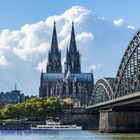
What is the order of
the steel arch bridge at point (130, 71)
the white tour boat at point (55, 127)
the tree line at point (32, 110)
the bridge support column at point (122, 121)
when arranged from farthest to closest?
the tree line at point (32, 110)
the white tour boat at point (55, 127)
the bridge support column at point (122, 121)
the steel arch bridge at point (130, 71)

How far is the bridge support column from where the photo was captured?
→ 351 feet

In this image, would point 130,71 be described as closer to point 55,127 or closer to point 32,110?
point 55,127

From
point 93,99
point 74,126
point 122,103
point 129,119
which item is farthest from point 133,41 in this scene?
point 93,99

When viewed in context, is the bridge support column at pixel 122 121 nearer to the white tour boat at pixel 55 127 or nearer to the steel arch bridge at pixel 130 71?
the steel arch bridge at pixel 130 71

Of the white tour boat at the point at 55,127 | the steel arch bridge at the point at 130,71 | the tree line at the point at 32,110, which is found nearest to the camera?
the steel arch bridge at the point at 130,71

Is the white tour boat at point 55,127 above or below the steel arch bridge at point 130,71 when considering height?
below

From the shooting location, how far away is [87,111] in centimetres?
16738

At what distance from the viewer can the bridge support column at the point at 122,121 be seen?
106875mm

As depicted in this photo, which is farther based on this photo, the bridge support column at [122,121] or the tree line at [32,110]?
the tree line at [32,110]

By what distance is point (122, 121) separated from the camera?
353ft

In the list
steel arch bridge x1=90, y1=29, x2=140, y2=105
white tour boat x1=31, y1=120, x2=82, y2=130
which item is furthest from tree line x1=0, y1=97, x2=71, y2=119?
steel arch bridge x1=90, y1=29, x2=140, y2=105

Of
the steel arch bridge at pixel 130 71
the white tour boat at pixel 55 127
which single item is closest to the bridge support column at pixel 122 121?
the steel arch bridge at pixel 130 71

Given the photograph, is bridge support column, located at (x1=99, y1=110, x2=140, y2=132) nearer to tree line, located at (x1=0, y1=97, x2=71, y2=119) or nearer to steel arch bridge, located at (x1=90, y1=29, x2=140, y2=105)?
steel arch bridge, located at (x1=90, y1=29, x2=140, y2=105)

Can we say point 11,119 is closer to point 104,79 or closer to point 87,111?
point 87,111
